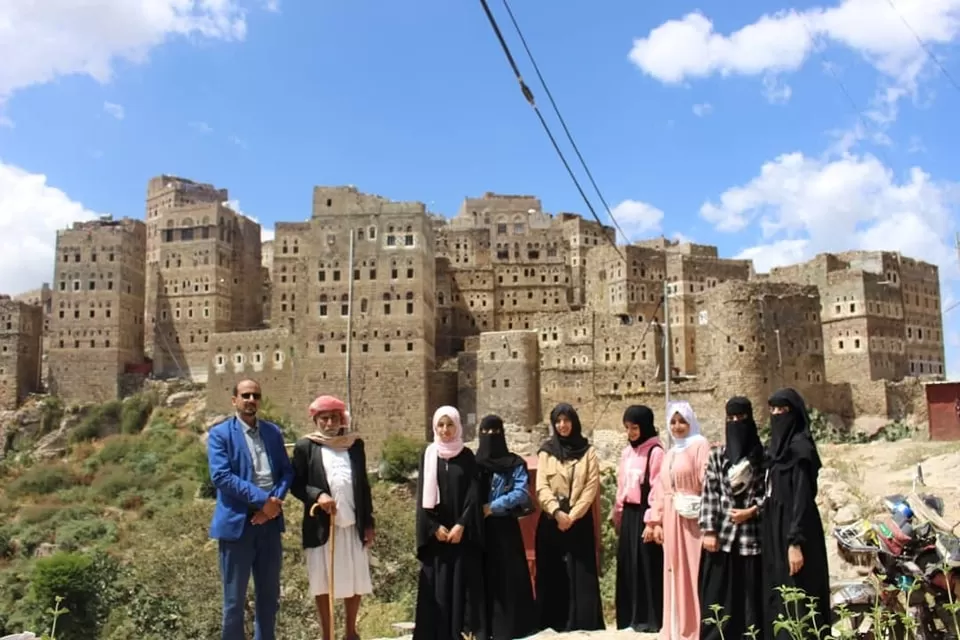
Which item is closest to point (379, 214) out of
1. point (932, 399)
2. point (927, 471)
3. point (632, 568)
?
point (932, 399)

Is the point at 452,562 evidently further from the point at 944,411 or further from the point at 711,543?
the point at 944,411

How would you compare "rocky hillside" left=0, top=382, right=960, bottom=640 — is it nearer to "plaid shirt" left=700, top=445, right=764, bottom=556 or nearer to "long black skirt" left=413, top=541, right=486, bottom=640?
"long black skirt" left=413, top=541, right=486, bottom=640

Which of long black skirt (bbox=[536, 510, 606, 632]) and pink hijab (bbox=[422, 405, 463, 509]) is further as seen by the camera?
long black skirt (bbox=[536, 510, 606, 632])

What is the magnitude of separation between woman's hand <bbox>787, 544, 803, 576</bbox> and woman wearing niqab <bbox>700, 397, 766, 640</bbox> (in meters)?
0.44

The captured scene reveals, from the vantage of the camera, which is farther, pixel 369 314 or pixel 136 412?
pixel 136 412

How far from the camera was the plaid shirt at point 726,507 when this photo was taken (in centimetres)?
765

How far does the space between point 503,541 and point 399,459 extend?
31.4m

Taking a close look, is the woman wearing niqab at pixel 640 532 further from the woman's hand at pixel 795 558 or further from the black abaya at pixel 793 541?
the woman's hand at pixel 795 558

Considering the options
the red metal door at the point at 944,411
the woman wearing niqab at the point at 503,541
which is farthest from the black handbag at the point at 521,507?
the red metal door at the point at 944,411

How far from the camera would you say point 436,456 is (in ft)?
27.8

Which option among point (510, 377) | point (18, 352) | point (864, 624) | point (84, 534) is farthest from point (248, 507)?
point (18, 352)

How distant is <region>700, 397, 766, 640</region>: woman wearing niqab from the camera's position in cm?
763

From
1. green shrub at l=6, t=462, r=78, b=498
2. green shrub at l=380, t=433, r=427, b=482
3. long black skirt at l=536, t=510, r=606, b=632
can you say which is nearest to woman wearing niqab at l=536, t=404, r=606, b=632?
long black skirt at l=536, t=510, r=606, b=632

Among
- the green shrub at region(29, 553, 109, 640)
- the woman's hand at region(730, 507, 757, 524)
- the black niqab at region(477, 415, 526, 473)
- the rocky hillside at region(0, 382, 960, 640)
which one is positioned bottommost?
the green shrub at region(29, 553, 109, 640)
